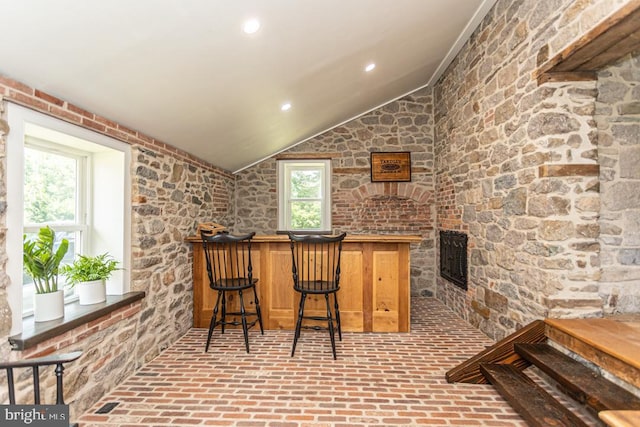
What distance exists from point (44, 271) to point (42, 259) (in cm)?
9

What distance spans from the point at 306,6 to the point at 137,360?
2.98 meters

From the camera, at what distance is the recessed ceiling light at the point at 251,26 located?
1.96m

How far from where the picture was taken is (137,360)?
8.65ft

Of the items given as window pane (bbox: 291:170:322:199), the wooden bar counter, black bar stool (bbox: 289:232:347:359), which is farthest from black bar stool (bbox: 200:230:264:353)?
window pane (bbox: 291:170:322:199)

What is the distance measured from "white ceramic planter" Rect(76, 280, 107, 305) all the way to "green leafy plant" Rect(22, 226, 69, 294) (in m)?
0.27

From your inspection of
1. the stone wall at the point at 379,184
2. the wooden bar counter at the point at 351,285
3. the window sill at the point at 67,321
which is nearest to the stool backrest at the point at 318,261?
the wooden bar counter at the point at 351,285

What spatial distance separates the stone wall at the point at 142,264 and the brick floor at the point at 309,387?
0.17m

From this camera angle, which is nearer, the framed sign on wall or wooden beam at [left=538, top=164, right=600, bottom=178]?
wooden beam at [left=538, top=164, right=600, bottom=178]

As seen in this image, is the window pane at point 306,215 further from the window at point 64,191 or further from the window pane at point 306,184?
the window at point 64,191

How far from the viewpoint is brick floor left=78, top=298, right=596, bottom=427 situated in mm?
2010

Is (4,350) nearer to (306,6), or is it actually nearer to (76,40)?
(76,40)

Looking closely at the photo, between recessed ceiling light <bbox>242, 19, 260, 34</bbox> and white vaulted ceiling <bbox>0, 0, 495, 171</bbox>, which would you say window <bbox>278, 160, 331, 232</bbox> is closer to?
white vaulted ceiling <bbox>0, 0, 495, 171</bbox>

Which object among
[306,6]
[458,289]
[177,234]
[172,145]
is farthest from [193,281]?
[458,289]

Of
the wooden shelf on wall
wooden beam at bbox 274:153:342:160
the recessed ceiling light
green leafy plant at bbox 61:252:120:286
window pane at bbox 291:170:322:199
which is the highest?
the recessed ceiling light
